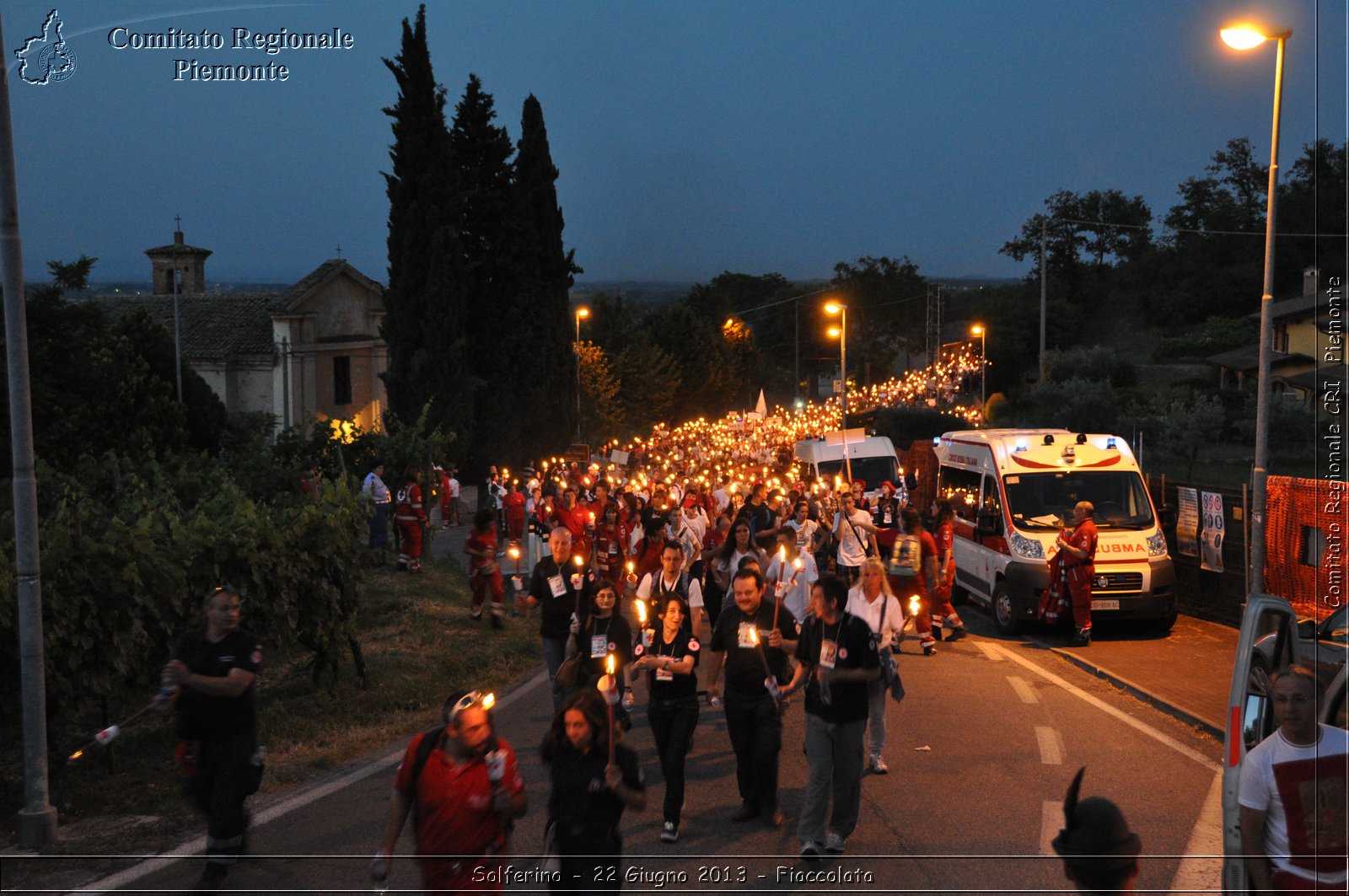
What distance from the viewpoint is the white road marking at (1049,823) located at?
720 cm

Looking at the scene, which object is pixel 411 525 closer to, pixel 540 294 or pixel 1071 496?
pixel 1071 496

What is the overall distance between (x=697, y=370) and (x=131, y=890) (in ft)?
202

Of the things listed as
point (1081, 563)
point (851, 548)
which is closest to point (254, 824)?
point (851, 548)

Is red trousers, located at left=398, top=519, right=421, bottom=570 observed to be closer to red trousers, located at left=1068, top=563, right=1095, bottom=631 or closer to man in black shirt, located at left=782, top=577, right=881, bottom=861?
red trousers, located at left=1068, top=563, right=1095, bottom=631

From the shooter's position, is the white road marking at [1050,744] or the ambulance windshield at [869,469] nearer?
the white road marking at [1050,744]

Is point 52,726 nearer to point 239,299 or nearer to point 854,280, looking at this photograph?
point 239,299

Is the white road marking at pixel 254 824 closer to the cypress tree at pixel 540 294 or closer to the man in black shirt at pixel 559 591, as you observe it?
the man in black shirt at pixel 559 591

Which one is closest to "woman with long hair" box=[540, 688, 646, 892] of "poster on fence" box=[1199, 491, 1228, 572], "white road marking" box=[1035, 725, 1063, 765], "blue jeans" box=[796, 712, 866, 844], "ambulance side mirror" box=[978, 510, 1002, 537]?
"blue jeans" box=[796, 712, 866, 844]

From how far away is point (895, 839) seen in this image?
24.4 ft

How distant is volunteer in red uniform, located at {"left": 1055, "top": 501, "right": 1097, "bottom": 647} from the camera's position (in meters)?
14.7

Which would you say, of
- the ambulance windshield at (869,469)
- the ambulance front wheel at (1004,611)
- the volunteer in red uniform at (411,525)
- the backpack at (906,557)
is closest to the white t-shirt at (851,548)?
the backpack at (906,557)

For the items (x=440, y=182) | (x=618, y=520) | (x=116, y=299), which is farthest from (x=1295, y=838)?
(x=116, y=299)

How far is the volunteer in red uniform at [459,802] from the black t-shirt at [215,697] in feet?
6.78

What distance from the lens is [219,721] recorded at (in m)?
6.66
